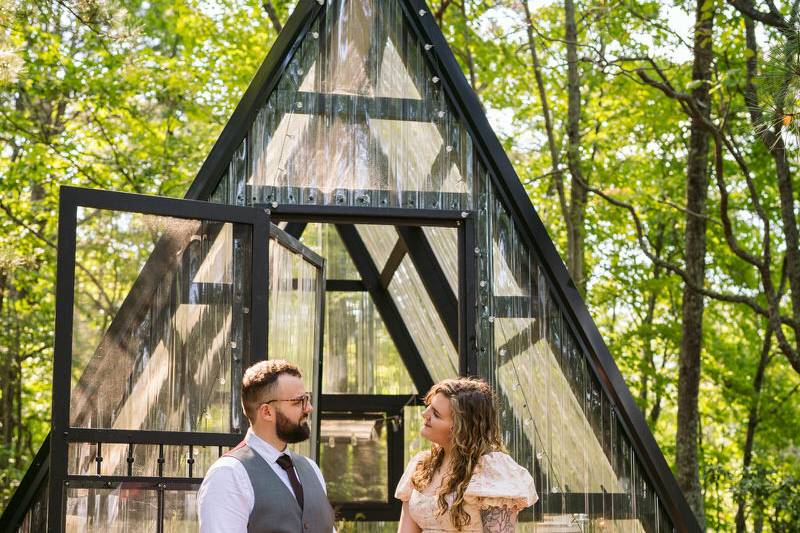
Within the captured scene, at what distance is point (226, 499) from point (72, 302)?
5.42 ft

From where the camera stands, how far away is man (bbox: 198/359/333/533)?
105 inches

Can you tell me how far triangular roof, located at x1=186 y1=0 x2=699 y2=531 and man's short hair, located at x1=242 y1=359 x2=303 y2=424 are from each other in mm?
2023

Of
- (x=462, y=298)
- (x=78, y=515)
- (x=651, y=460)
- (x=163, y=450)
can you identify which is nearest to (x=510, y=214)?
(x=462, y=298)

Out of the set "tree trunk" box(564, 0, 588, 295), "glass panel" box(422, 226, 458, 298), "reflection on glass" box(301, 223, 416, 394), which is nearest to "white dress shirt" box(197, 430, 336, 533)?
"glass panel" box(422, 226, 458, 298)

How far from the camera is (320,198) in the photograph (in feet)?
16.3

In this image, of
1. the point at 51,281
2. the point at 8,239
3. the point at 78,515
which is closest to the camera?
the point at 78,515

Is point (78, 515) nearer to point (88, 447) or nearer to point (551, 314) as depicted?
point (88, 447)

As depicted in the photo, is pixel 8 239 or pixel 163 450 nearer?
pixel 163 450

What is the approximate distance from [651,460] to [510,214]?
1.44 m

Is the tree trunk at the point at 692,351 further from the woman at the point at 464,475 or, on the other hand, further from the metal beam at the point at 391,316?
the woman at the point at 464,475

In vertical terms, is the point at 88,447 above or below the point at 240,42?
below

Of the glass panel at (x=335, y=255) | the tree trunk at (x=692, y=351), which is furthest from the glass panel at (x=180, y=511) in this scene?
the tree trunk at (x=692, y=351)

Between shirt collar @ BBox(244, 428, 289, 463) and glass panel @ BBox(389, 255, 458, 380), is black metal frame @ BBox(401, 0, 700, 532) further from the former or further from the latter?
shirt collar @ BBox(244, 428, 289, 463)

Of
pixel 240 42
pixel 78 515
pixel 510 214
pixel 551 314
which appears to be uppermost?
pixel 240 42
